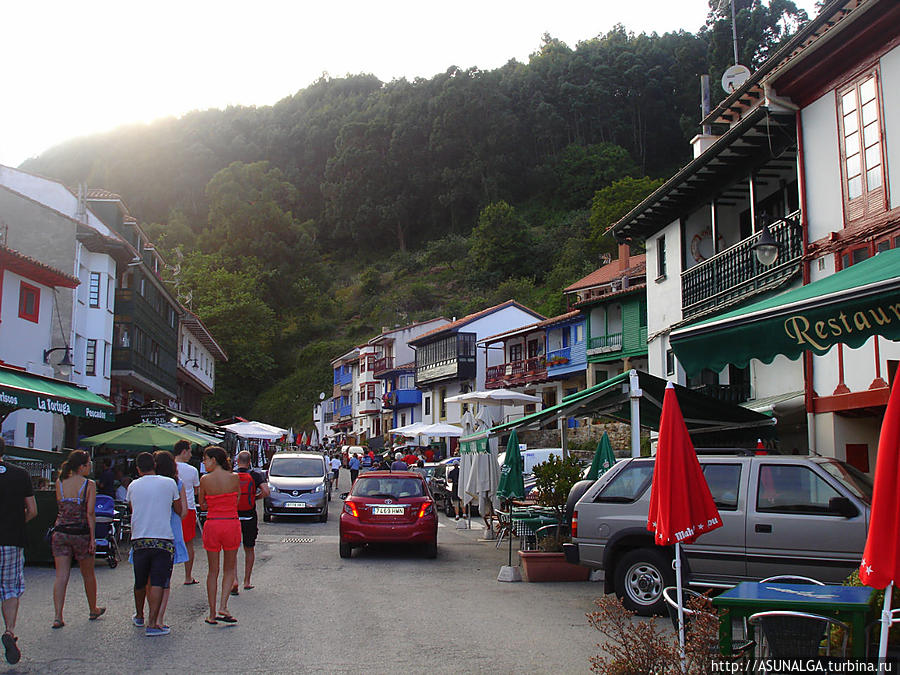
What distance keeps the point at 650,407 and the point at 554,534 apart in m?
3.54

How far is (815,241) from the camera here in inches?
554

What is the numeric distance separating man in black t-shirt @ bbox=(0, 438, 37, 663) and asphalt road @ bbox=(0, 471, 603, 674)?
0.53 meters

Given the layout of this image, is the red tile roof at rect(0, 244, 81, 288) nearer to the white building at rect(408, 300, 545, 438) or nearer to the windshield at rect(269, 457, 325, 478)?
the windshield at rect(269, 457, 325, 478)

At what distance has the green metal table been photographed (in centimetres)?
469

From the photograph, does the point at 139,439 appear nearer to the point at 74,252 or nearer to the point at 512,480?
the point at 512,480

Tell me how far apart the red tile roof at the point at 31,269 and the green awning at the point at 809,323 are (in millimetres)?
19551

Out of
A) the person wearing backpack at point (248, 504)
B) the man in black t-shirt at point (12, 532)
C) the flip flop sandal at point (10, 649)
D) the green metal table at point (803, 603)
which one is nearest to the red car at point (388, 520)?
the person wearing backpack at point (248, 504)

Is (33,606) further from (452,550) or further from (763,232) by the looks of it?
(763,232)

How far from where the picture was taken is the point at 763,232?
50.0 feet

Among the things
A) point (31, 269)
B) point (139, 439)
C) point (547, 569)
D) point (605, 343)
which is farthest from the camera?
point (605, 343)

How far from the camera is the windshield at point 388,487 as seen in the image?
50.1 feet

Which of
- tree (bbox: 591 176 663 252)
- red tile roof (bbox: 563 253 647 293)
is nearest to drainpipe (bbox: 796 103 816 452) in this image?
red tile roof (bbox: 563 253 647 293)

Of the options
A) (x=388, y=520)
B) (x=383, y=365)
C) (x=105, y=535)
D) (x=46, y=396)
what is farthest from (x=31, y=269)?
(x=383, y=365)

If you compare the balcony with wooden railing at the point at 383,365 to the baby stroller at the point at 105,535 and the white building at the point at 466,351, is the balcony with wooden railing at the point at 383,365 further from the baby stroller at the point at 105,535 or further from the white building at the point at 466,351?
the baby stroller at the point at 105,535
